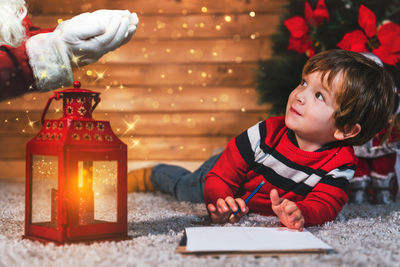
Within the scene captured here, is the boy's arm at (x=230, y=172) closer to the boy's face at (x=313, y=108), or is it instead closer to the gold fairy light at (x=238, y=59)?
the boy's face at (x=313, y=108)

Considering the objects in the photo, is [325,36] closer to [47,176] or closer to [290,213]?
[290,213]

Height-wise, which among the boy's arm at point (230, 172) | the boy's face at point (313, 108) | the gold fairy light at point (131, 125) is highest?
the boy's face at point (313, 108)

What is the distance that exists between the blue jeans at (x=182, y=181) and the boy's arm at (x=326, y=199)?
47 centimetres

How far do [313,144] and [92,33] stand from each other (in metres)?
0.62

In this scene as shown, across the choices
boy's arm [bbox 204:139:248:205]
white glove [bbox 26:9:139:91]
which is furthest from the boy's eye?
white glove [bbox 26:9:139:91]

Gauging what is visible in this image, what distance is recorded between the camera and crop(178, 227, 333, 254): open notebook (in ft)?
2.33

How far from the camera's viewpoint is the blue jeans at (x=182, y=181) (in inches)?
57.6

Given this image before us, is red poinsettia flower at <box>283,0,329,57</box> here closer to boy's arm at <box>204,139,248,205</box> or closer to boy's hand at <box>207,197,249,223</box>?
boy's arm at <box>204,139,248,205</box>

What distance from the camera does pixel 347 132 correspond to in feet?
3.48

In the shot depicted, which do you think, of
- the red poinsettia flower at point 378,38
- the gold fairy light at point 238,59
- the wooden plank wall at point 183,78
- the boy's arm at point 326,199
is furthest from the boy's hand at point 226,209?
the gold fairy light at point 238,59

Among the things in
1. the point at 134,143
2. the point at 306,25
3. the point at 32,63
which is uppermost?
the point at 306,25

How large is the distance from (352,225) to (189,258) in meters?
0.52

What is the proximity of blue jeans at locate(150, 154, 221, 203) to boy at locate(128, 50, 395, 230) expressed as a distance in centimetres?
32

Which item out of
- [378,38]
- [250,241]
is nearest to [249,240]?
[250,241]
